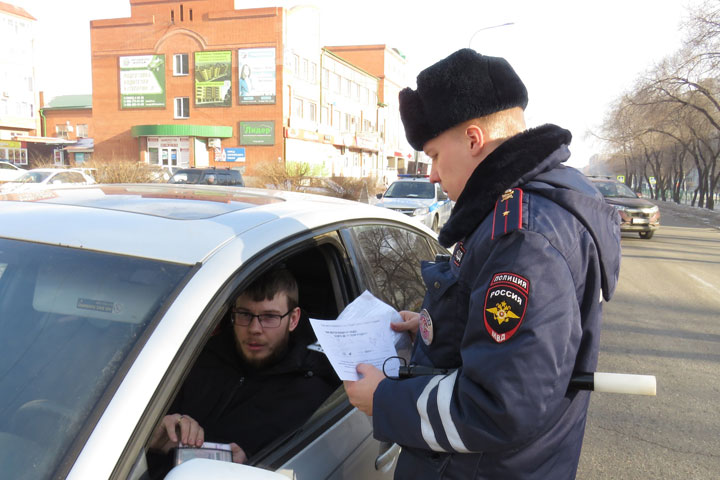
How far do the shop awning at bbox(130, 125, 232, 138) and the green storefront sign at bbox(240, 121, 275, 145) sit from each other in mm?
1121

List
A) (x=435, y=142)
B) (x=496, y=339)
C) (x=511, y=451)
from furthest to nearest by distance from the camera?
(x=435, y=142)
(x=511, y=451)
(x=496, y=339)

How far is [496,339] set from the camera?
1182 millimetres

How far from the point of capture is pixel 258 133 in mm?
40750

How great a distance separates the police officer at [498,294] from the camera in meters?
1.17

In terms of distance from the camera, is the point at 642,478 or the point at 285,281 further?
Answer: the point at 642,478

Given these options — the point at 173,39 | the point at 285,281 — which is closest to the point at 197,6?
the point at 173,39

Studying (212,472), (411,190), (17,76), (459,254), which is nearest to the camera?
(212,472)

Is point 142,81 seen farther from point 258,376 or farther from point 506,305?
point 506,305

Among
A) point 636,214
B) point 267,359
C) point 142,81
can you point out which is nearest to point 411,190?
point 636,214

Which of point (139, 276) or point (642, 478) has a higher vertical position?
point (139, 276)

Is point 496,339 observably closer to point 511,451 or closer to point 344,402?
point 511,451

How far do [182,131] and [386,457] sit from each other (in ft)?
134

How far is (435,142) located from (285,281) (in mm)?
1039

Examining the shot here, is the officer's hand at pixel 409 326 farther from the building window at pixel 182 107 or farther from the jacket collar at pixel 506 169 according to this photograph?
the building window at pixel 182 107
